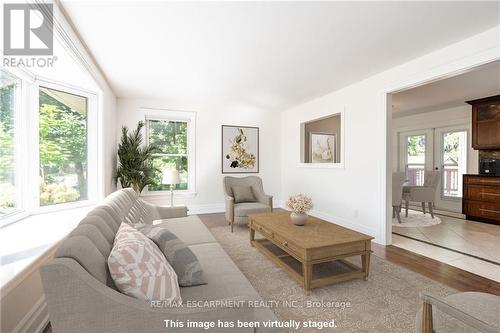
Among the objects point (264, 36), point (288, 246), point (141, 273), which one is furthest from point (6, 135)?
point (288, 246)

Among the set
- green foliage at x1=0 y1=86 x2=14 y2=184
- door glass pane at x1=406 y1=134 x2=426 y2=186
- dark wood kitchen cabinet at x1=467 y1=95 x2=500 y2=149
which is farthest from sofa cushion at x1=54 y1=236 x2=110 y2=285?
door glass pane at x1=406 y1=134 x2=426 y2=186

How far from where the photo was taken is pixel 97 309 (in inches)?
37.3

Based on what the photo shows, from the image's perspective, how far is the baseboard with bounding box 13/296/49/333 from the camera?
1526mm

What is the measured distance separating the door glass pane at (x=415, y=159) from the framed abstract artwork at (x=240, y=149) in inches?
171

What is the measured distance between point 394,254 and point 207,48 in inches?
131

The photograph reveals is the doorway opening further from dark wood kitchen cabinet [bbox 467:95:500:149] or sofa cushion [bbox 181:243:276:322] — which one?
sofa cushion [bbox 181:243:276:322]

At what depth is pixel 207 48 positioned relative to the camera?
2.71 m

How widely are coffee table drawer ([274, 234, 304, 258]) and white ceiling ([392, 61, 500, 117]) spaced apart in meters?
3.29

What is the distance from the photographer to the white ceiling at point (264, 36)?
6.63ft

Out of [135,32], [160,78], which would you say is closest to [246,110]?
[160,78]

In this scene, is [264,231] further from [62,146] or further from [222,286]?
[62,146]

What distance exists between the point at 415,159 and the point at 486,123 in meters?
1.93

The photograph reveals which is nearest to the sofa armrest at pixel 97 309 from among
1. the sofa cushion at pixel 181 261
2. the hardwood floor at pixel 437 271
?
the sofa cushion at pixel 181 261

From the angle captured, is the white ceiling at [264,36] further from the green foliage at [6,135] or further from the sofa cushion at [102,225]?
the sofa cushion at [102,225]
